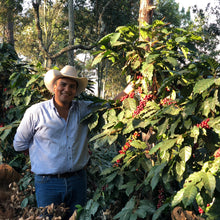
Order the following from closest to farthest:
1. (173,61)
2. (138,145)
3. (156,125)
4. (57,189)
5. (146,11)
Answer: (173,61)
(156,125)
(138,145)
(57,189)
(146,11)

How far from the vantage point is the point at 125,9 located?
14617mm

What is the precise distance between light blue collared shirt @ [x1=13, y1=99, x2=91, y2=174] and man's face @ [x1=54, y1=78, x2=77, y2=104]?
11 cm

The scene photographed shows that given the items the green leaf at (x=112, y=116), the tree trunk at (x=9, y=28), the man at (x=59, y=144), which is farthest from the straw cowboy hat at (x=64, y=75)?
the tree trunk at (x=9, y=28)

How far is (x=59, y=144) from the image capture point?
2.80 m

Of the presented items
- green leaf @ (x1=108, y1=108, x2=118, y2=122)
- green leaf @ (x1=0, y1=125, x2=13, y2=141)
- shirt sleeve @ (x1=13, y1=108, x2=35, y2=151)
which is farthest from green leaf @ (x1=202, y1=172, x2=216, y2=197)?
green leaf @ (x1=0, y1=125, x2=13, y2=141)

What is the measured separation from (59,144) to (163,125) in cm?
113

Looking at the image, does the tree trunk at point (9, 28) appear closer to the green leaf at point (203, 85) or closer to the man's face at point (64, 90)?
the man's face at point (64, 90)

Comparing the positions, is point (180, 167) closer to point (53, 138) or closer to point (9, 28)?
point (53, 138)

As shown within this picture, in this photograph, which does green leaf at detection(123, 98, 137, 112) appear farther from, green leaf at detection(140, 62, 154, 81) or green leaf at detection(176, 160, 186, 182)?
green leaf at detection(176, 160, 186, 182)

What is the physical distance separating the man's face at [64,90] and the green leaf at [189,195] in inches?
61.7

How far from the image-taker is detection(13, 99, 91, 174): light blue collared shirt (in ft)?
9.11

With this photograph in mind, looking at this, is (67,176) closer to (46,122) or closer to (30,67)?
(46,122)

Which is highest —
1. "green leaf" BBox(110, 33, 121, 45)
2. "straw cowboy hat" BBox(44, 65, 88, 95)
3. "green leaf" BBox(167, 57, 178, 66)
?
"green leaf" BBox(110, 33, 121, 45)

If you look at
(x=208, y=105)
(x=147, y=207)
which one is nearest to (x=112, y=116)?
(x=147, y=207)
